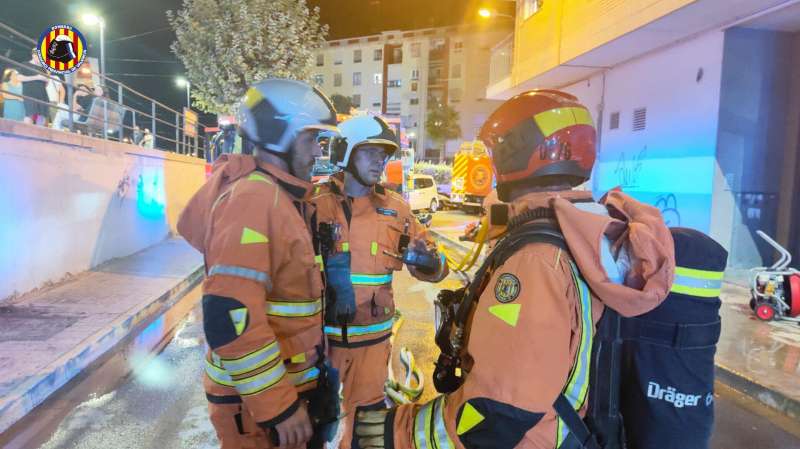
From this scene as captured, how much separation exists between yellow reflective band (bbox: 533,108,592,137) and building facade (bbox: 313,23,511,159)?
44.9 meters

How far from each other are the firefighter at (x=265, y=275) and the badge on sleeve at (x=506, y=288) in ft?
2.72

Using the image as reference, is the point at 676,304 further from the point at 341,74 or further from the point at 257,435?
the point at 341,74

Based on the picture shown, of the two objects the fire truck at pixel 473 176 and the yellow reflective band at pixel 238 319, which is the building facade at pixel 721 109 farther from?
the fire truck at pixel 473 176

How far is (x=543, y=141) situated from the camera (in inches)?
55.7

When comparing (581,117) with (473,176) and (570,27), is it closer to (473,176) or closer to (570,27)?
(570,27)

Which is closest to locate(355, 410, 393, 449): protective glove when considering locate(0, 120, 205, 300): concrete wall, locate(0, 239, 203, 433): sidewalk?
locate(0, 239, 203, 433): sidewalk

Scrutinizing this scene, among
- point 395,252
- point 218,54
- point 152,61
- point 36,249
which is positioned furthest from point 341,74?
point 395,252

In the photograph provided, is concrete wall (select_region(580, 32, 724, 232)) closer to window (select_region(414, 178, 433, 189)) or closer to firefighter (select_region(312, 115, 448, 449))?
firefighter (select_region(312, 115, 448, 449))

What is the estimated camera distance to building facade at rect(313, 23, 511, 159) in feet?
162

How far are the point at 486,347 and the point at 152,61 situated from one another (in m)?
40.4

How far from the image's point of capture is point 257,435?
6.04ft

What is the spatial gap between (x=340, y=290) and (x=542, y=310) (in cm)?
152

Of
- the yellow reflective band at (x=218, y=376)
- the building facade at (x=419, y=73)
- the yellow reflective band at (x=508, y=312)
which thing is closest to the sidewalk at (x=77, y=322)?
the yellow reflective band at (x=218, y=376)

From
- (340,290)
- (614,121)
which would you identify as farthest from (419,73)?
(340,290)
